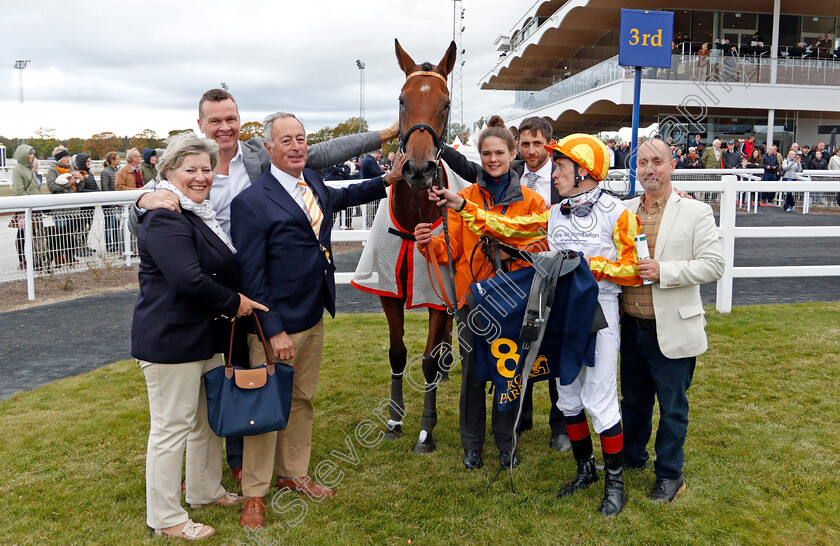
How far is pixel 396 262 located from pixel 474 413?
3.49 ft

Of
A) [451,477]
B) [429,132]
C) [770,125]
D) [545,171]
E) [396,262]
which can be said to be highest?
[770,125]

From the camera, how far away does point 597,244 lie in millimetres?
2967

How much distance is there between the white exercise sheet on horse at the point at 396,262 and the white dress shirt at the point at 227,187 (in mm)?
940

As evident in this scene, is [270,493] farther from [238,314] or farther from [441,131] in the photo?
[441,131]

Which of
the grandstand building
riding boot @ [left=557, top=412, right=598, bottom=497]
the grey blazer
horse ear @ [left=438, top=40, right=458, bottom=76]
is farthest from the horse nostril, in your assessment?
the grandstand building

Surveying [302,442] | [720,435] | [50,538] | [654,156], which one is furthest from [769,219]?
[50,538]

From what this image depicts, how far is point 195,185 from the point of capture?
2820 mm

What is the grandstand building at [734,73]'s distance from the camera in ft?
71.5

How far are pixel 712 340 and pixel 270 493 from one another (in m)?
4.48

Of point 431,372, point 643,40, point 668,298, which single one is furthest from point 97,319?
point 643,40

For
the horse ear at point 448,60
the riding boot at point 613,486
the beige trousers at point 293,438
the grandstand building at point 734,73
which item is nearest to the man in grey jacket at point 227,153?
the beige trousers at point 293,438

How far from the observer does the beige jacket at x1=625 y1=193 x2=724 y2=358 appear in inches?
116

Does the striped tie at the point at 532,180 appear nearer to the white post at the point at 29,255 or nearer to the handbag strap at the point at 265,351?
the handbag strap at the point at 265,351

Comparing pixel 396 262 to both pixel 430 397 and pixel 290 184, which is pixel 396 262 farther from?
pixel 290 184
